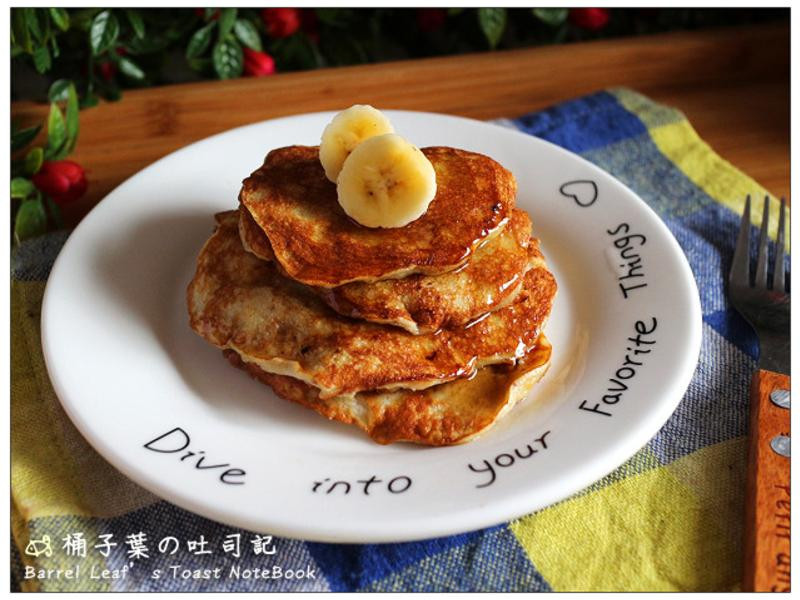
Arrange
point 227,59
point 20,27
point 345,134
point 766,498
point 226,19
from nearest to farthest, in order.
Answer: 1. point 766,498
2. point 345,134
3. point 20,27
4. point 226,19
5. point 227,59

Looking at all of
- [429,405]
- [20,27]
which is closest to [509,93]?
[20,27]

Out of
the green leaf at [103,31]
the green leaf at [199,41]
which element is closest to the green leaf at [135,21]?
the green leaf at [103,31]

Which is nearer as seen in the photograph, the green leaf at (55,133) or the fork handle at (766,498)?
the fork handle at (766,498)

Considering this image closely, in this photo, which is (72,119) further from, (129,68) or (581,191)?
(581,191)

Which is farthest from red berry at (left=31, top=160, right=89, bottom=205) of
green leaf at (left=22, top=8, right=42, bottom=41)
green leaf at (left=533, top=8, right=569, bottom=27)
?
green leaf at (left=533, top=8, right=569, bottom=27)

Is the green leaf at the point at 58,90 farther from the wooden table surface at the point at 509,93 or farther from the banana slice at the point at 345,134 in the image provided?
the banana slice at the point at 345,134

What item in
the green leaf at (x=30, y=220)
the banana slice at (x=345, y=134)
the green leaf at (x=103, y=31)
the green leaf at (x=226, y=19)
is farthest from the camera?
the green leaf at (x=226, y=19)
